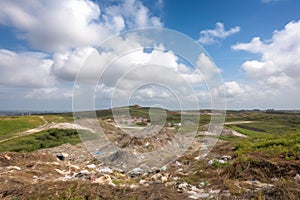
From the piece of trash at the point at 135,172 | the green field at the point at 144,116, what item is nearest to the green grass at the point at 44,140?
the green field at the point at 144,116

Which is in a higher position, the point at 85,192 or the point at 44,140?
the point at 85,192

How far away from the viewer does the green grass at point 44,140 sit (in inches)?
685

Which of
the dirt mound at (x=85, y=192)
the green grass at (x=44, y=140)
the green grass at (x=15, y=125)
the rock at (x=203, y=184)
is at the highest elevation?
the dirt mound at (x=85, y=192)

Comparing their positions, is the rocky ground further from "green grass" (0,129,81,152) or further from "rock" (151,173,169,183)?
"green grass" (0,129,81,152)

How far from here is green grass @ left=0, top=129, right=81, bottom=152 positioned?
17391 millimetres

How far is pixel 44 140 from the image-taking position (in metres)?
20.6

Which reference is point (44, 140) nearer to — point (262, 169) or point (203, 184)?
point (203, 184)

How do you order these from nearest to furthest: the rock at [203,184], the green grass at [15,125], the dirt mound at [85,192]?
the dirt mound at [85,192]
the rock at [203,184]
the green grass at [15,125]

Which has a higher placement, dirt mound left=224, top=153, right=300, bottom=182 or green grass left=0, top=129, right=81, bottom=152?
dirt mound left=224, top=153, right=300, bottom=182

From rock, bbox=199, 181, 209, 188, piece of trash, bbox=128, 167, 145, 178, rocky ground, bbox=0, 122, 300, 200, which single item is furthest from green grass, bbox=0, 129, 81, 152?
rock, bbox=199, 181, 209, 188

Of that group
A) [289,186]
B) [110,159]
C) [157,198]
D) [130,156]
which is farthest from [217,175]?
[110,159]

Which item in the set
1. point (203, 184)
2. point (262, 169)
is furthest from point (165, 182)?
point (262, 169)

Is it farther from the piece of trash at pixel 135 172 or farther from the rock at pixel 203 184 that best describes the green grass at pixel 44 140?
the rock at pixel 203 184

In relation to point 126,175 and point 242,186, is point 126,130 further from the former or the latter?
point 242,186
